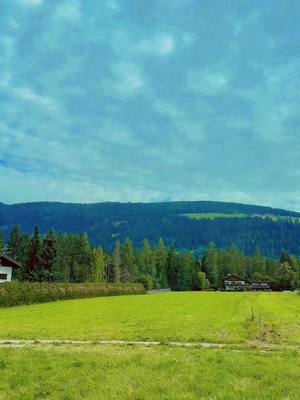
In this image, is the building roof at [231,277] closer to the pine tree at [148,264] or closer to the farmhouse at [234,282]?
the farmhouse at [234,282]

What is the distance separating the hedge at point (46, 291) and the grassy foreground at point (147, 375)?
3921cm

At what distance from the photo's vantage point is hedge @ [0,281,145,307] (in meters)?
53.6

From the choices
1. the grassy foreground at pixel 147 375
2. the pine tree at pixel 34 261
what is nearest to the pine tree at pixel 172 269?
the pine tree at pixel 34 261

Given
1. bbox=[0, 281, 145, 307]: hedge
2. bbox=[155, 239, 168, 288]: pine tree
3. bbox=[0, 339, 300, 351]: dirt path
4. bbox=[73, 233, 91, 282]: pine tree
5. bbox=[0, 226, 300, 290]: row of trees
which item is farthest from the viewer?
bbox=[155, 239, 168, 288]: pine tree

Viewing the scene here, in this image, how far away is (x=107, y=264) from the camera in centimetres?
14475

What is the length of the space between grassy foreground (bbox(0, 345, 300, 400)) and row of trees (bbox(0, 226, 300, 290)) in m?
81.1

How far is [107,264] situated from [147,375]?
13419 cm

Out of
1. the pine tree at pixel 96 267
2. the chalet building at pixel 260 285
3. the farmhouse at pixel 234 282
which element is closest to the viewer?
the pine tree at pixel 96 267

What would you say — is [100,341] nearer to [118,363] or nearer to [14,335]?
[14,335]

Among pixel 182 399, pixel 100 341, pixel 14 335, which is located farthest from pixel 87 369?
pixel 14 335

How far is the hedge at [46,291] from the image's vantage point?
5361cm

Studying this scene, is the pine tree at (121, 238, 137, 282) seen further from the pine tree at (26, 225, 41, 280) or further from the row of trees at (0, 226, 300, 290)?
the pine tree at (26, 225, 41, 280)

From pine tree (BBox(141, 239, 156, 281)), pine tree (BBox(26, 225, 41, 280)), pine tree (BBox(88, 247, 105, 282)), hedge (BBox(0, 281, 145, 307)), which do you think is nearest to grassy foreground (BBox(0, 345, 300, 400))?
hedge (BBox(0, 281, 145, 307))

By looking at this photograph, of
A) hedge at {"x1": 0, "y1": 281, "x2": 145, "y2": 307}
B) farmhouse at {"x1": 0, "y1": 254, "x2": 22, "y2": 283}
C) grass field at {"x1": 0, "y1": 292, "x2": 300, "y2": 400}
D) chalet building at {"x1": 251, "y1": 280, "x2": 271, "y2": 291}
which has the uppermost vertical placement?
farmhouse at {"x1": 0, "y1": 254, "x2": 22, "y2": 283}
